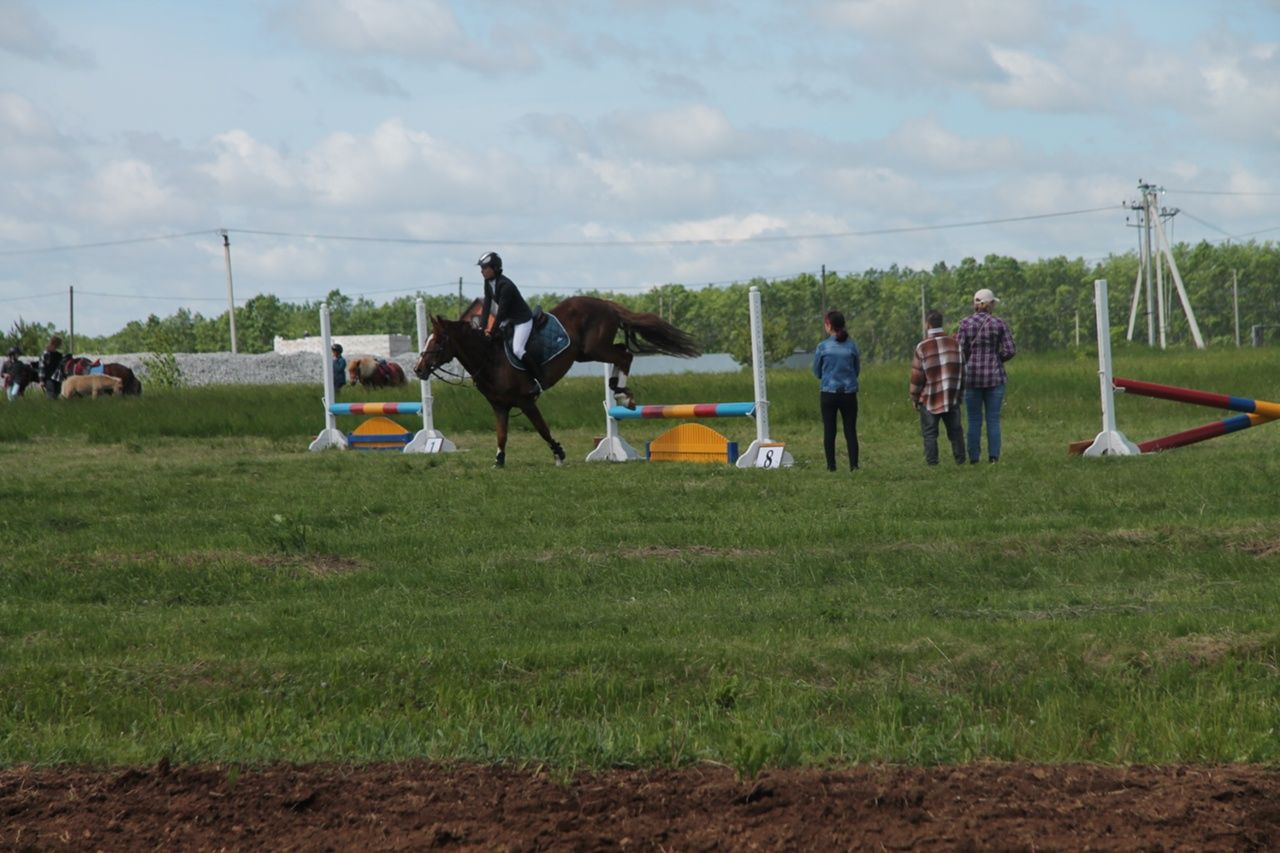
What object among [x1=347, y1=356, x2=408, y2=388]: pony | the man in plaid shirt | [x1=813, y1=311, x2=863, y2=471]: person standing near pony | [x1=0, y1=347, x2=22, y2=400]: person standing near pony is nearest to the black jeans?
[x1=813, y1=311, x2=863, y2=471]: person standing near pony

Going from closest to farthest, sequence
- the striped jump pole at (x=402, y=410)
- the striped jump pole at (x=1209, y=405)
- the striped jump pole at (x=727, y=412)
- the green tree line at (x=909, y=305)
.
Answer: the striped jump pole at (x=1209, y=405)
the striped jump pole at (x=727, y=412)
the striped jump pole at (x=402, y=410)
the green tree line at (x=909, y=305)

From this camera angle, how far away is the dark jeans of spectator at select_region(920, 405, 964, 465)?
15742 millimetres

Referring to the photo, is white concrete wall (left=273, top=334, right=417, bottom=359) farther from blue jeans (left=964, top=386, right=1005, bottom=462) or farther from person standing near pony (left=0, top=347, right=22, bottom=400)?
blue jeans (left=964, top=386, right=1005, bottom=462)

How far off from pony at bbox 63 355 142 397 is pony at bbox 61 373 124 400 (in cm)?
56

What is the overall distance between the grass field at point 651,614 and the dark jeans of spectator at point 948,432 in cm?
81

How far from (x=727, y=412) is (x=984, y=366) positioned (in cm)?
299

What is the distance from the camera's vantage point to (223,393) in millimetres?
31516

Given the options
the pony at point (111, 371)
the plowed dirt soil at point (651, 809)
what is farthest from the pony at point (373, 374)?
the plowed dirt soil at point (651, 809)

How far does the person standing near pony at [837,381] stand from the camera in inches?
619

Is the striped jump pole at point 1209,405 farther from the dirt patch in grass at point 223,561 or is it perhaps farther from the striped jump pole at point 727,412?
the dirt patch in grass at point 223,561

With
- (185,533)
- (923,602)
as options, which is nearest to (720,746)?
(923,602)

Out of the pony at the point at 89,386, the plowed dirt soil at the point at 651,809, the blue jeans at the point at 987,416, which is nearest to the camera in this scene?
the plowed dirt soil at the point at 651,809

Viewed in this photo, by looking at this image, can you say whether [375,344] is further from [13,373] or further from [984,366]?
[984,366]

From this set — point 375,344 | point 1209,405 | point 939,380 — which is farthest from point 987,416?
point 375,344
